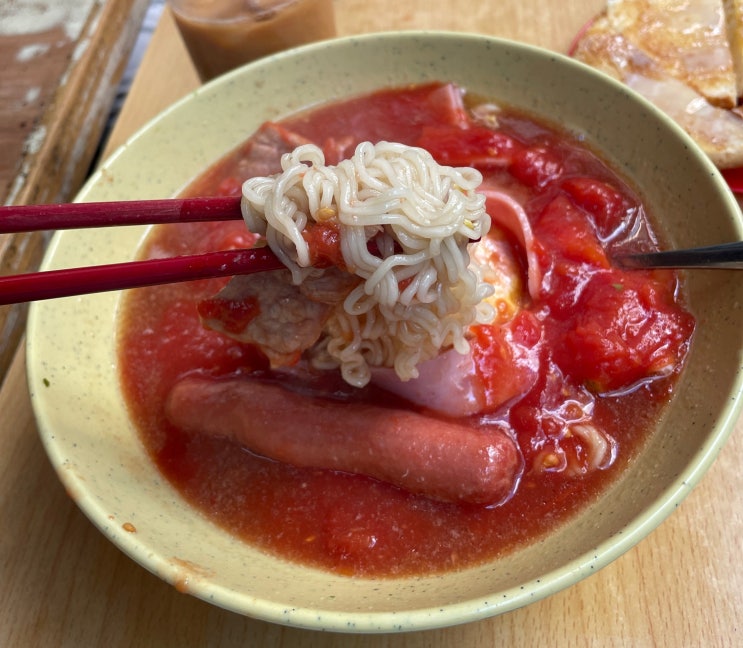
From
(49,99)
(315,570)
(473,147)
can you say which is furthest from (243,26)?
(315,570)

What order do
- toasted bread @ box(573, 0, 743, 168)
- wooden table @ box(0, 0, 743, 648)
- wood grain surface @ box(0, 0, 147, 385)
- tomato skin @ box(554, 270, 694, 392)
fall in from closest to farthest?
wooden table @ box(0, 0, 743, 648) → tomato skin @ box(554, 270, 694, 392) → toasted bread @ box(573, 0, 743, 168) → wood grain surface @ box(0, 0, 147, 385)

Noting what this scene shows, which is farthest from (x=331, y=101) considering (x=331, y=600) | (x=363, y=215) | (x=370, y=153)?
(x=331, y=600)

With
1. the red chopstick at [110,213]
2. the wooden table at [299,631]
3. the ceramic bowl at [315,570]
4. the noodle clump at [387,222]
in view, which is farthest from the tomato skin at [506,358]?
the red chopstick at [110,213]

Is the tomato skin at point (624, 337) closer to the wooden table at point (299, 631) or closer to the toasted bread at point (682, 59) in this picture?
the wooden table at point (299, 631)

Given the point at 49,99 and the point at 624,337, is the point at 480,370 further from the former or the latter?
the point at 49,99

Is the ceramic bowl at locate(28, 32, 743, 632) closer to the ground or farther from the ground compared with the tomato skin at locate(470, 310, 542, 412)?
farther from the ground

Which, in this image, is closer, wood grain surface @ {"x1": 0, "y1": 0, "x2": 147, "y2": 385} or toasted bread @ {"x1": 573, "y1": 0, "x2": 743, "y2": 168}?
toasted bread @ {"x1": 573, "y1": 0, "x2": 743, "y2": 168}

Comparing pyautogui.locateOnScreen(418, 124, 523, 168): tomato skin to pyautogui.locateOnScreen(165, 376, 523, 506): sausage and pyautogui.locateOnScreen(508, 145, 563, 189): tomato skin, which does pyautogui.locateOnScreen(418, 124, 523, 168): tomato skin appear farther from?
pyautogui.locateOnScreen(165, 376, 523, 506): sausage

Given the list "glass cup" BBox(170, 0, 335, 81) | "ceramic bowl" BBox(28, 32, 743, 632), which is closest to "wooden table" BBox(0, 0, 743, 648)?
"ceramic bowl" BBox(28, 32, 743, 632)
